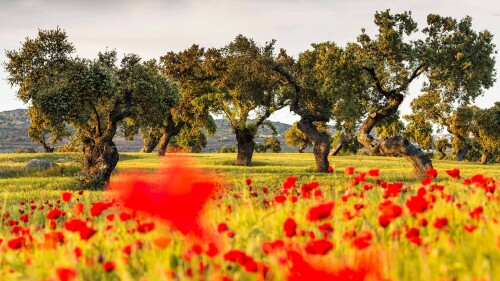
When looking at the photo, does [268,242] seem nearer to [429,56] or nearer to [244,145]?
[429,56]

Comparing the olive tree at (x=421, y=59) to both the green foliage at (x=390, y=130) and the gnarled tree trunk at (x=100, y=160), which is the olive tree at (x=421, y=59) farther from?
the green foliage at (x=390, y=130)

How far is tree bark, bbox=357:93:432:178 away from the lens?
1219 inches

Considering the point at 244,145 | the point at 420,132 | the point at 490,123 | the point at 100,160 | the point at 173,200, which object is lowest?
the point at 100,160

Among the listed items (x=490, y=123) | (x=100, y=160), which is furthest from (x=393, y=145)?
(x=490, y=123)

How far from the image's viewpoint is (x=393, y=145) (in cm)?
3123

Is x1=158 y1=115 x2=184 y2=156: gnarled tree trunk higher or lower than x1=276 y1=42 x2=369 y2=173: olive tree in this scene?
lower

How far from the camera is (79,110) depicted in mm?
26078

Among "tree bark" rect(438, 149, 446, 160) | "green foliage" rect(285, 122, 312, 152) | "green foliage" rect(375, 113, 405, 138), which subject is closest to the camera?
"green foliage" rect(375, 113, 405, 138)

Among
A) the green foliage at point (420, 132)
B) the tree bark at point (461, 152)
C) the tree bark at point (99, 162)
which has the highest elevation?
the green foliage at point (420, 132)

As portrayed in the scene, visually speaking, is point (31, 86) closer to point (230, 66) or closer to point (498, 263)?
point (230, 66)

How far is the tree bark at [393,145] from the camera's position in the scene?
102 ft

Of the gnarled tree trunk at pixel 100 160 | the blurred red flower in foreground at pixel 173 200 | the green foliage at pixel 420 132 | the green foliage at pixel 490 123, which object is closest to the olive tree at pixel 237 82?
the gnarled tree trunk at pixel 100 160

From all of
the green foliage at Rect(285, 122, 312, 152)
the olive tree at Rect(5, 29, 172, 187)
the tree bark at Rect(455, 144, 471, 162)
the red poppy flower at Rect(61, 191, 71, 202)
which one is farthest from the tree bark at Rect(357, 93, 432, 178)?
the green foliage at Rect(285, 122, 312, 152)

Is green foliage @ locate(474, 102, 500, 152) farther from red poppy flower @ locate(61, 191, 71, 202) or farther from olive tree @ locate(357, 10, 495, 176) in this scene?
red poppy flower @ locate(61, 191, 71, 202)
